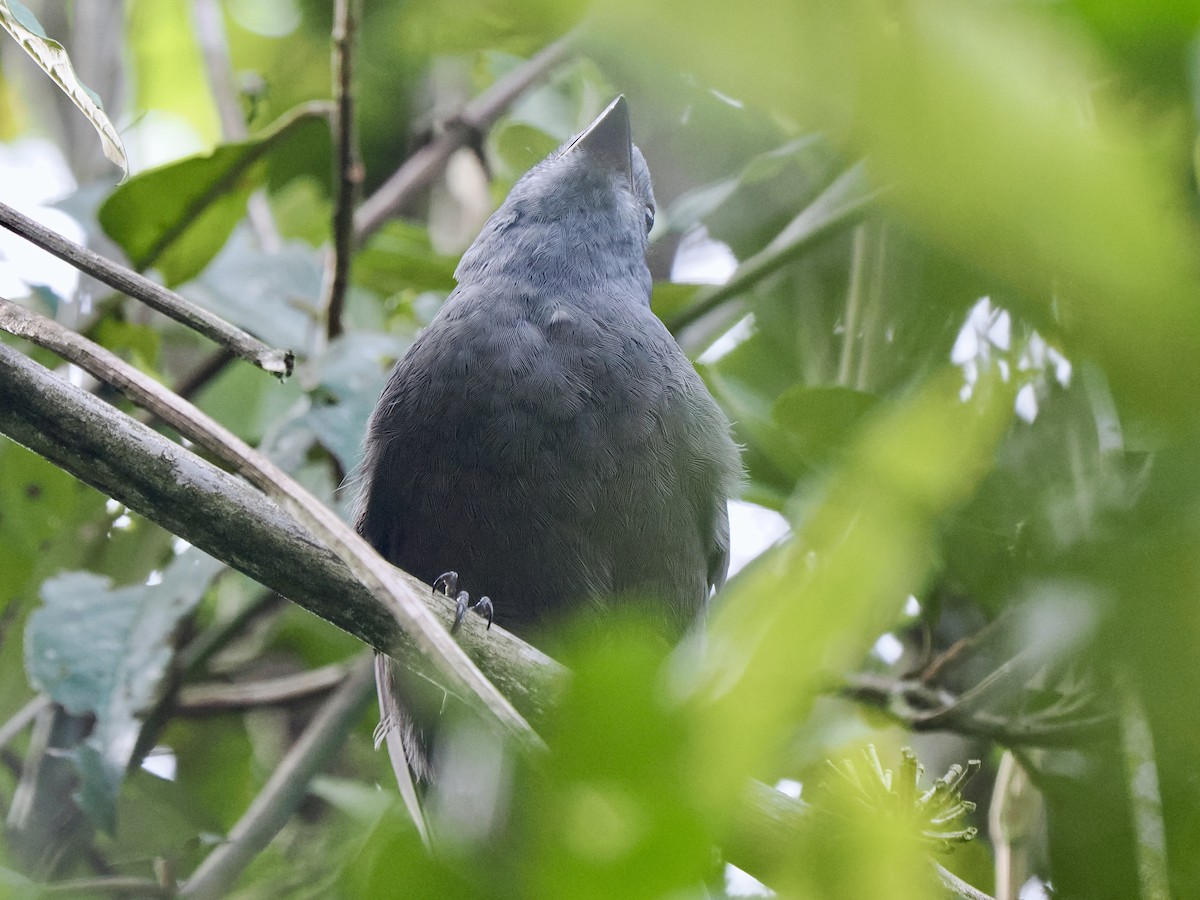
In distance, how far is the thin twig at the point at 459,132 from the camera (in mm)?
3846

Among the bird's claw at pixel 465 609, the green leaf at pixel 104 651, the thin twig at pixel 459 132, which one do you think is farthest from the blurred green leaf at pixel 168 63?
the bird's claw at pixel 465 609

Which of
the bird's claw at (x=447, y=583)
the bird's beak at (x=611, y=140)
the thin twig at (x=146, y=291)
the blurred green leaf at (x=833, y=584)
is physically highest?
the bird's beak at (x=611, y=140)

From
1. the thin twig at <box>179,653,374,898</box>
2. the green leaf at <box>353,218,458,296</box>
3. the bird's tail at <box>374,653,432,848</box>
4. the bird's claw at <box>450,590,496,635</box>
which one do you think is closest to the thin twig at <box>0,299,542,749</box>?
the bird's claw at <box>450,590,496,635</box>

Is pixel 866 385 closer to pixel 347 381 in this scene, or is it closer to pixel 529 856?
pixel 347 381

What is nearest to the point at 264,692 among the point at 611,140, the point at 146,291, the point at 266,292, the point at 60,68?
the point at 266,292

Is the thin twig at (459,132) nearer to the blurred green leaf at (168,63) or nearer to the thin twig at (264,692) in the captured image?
the blurred green leaf at (168,63)

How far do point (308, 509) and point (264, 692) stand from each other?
2.28m

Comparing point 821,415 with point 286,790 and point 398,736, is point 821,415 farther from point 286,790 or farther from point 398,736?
point 286,790

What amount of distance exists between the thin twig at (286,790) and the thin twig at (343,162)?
893 millimetres

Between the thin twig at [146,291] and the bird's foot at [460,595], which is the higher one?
the bird's foot at [460,595]

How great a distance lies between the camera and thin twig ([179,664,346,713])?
332 cm

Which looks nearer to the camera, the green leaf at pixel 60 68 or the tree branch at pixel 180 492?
the green leaf at pixel 60 68

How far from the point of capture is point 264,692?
3367mm

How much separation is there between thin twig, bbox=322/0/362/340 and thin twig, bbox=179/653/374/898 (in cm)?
89
